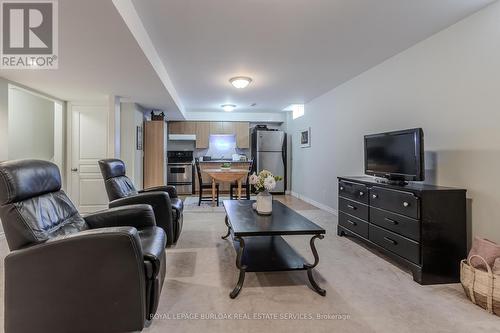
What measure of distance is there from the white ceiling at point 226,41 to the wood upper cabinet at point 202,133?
309 centimetres

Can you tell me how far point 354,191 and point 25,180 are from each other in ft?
10.4

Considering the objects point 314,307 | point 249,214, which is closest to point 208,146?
point 249,214

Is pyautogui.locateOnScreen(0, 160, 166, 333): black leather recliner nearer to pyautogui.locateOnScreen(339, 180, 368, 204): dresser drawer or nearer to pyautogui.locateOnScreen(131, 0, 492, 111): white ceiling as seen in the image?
pyautogui.locateOnScreen(131, 0, 492, 111): white ceiling

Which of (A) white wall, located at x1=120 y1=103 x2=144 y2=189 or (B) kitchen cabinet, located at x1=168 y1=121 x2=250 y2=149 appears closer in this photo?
(A) white wall, located at x1=120 y1=103 x2=144 y2=189

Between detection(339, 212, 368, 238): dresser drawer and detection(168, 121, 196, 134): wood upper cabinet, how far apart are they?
17.3ft

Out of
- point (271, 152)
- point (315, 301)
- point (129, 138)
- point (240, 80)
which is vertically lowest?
point (315, 301)

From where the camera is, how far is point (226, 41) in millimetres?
2998

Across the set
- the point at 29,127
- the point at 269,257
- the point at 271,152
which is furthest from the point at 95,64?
the point at 271,152

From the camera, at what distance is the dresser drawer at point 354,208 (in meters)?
3.15

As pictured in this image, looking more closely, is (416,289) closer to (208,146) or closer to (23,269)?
(23,269)

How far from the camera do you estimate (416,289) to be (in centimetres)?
222

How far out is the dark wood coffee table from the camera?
2137 mm

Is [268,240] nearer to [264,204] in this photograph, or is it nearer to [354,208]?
[264,204]

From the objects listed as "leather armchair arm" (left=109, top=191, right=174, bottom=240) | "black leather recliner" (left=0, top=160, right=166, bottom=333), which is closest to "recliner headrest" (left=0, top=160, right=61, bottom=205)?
"black leather recliner" (left=0, top=160, right=166, bottom=333)
